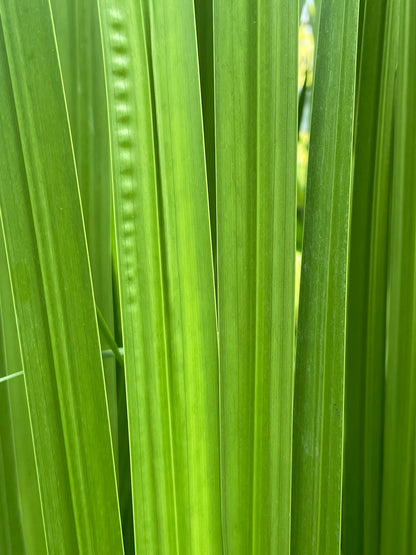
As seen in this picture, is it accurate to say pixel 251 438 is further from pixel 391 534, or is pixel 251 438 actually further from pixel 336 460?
pixel 391 534

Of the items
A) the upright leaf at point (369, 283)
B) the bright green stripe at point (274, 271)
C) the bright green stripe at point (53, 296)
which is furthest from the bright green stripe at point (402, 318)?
the bright green stripe at point (53, 296)

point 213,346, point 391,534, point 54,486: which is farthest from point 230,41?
point 391,534

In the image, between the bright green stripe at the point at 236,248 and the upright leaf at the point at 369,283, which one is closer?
the bright green stripe at the point at 236,248

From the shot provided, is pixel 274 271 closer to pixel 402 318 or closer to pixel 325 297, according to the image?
pixel 325 297

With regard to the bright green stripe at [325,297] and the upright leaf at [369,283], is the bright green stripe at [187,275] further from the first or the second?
the upright leaf at [369,283]

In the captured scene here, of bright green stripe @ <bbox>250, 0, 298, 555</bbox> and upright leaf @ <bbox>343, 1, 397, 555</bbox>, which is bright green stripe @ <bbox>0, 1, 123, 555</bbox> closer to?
bright green stripe @ <bbox>250, 0, 298, 555</bbox>
